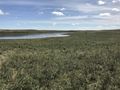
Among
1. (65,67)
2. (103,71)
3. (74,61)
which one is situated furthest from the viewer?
(74,61)

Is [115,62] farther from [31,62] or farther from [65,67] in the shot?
[31,62]

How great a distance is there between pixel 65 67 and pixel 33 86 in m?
3.84

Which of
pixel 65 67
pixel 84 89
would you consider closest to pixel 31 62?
pixel 65 67

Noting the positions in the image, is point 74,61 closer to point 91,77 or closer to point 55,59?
point 55,59

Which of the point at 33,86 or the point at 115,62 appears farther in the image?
the point at 115,62

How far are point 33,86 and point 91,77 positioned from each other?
3.32 metres

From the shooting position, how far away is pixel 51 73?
13031mm

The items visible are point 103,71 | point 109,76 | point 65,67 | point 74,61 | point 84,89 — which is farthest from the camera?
point 74,61

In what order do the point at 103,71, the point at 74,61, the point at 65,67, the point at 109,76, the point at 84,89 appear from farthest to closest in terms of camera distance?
the point at 74,61 < the point at 65,67 < the point at 103,71 < the point at 109,76 < the point at 84,89

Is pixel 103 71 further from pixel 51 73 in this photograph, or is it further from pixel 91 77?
pixel 51 73

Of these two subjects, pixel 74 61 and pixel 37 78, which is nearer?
pixel 37 78

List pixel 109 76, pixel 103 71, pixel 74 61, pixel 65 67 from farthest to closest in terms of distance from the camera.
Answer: pixel 74 61
pixel 65 67
pixel 103 71
pixel 109 76

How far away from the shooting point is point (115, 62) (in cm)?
1521

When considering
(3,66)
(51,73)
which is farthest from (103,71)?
(3,66)
